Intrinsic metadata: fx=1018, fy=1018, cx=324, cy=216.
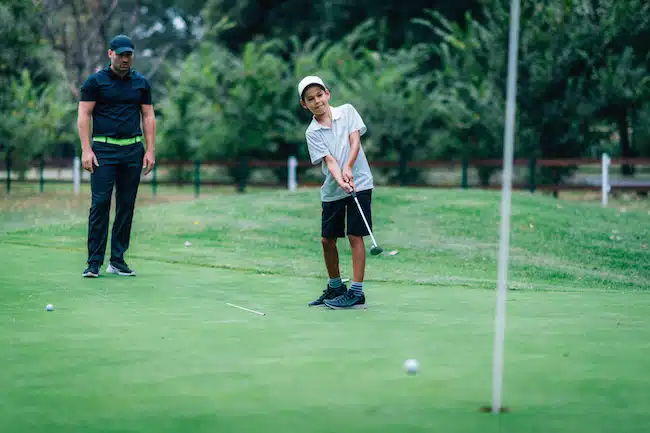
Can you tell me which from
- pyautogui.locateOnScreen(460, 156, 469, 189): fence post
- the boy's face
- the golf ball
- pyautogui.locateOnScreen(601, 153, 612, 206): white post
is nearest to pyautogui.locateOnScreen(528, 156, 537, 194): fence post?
pyautogui.locateOnScreen(460, 156, 469, 189): fence post

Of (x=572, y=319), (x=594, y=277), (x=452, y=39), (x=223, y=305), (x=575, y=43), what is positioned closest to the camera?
(x=572, y=319)

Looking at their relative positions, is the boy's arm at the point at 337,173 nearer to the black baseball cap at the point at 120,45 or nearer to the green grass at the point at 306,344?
the green grass at the point at 306,344

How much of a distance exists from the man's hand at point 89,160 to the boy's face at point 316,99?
7.89 feet

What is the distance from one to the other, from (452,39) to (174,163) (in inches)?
345

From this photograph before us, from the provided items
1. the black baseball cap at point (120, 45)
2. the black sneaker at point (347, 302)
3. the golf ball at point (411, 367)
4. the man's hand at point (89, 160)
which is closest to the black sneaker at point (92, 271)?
the man's hand at point (89, 160)

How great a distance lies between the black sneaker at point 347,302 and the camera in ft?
22.5

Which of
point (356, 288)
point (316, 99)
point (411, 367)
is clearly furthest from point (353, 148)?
point (411, 367)

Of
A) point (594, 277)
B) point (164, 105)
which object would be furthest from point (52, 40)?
point (594, 277)

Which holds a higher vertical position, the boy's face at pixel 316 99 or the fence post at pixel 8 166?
the boy's face at pixel 316 99

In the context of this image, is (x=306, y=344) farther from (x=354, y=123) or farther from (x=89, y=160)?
(x=89, y=160)

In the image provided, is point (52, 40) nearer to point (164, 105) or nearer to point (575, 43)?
point (164, 105)

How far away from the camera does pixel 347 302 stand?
6.91 metres

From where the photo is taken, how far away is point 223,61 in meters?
31.9

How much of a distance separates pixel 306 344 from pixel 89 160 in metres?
3.86
